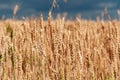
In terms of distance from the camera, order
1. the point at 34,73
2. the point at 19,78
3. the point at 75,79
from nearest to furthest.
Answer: the point at 75,79, the point at 19,78, the point at 34,73

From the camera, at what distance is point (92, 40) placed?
4121 mm

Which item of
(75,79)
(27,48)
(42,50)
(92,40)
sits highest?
(92,40)

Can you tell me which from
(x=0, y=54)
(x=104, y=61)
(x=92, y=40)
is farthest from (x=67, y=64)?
(x=92, y=40)

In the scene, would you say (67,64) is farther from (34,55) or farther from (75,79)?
(34,55)

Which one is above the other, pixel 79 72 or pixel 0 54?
pixel 0 54

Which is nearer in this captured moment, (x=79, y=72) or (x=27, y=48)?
(x=79, y=72)

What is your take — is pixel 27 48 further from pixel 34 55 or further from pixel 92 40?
pixel 92 40

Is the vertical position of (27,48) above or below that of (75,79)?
above

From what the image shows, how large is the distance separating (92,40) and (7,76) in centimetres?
182

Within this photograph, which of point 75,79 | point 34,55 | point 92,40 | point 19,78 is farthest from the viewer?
point 92,40

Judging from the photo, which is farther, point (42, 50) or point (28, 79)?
point (28, 79)

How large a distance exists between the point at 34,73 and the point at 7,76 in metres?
0.24

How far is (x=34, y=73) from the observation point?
7.93ft

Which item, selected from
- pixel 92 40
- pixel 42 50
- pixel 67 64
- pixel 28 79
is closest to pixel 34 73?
pixel 28 79
